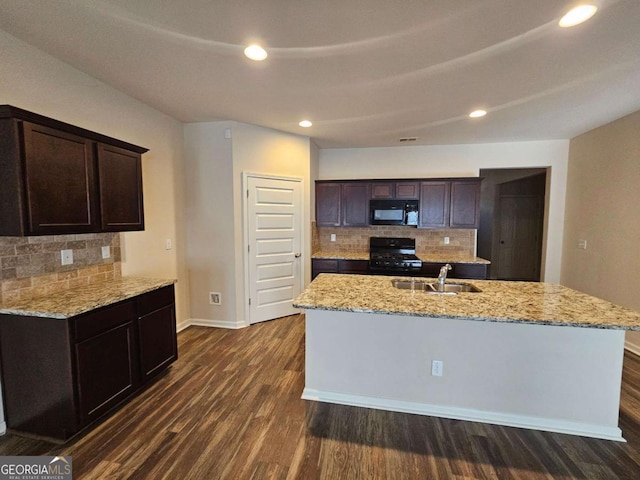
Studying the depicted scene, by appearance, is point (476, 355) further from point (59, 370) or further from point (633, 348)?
point (59, 370)

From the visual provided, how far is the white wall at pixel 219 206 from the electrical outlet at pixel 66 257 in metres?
1.54

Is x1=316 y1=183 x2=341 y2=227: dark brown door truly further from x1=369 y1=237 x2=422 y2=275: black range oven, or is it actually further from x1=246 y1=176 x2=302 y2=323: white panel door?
x1=369 y1=237 x2=422 y2=275: black range oven

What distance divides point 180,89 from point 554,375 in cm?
380

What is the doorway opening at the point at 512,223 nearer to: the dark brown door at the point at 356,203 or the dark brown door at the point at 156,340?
the dark brown door at the point at 356,203

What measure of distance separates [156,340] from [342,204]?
3220 millimetres

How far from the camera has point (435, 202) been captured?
4523 millimetres

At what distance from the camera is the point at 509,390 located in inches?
80.3

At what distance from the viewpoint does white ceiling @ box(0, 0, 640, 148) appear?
5.41 feet

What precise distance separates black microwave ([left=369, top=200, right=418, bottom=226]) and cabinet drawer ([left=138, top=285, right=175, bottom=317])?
10.2 ft

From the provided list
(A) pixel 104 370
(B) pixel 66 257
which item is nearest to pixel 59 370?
(A) pixel 104 370

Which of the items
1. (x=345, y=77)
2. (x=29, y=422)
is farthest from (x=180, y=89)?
(x=29, y=422)

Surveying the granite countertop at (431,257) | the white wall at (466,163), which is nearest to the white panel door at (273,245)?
the granite countertop at (431,257)

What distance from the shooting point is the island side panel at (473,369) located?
6.37ft

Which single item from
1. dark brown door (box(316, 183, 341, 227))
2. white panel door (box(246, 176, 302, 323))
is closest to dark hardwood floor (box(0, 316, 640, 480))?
white panel door (box(246, 176, 302, 323))
